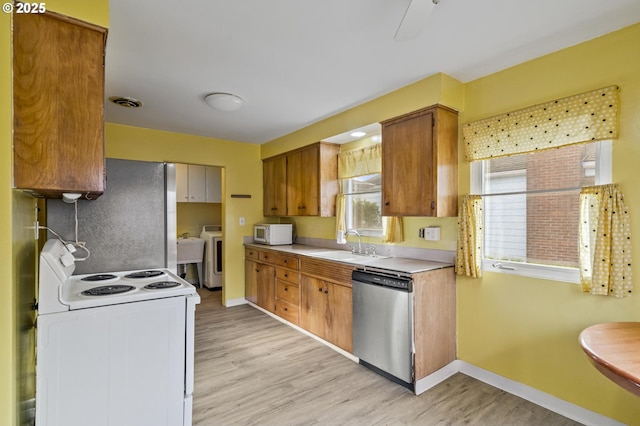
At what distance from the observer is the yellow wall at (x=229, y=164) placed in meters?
4.00

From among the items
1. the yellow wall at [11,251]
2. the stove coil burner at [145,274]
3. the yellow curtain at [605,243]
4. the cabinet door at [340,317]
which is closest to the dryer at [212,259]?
the cabinet door at [340,317]

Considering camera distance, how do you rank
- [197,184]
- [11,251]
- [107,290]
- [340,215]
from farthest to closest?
1. [197,184]
2. [340,215]
3. [107,290]
4. [11,251]

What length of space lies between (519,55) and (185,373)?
3.04m

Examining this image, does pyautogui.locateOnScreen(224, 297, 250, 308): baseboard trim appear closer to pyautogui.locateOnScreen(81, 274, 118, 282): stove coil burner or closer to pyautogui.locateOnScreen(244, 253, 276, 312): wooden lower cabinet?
pyautogui.locateOnScreen(244, 253, 276, 312): wooden lower cabinet

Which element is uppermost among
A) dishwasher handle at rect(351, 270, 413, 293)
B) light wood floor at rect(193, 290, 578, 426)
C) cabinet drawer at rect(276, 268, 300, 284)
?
dishwasher handle at rect(351, 270, 413, 293)

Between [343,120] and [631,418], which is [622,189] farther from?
[343,120]

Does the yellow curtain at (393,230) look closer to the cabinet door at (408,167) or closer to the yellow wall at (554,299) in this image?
the cabinet door at (408,167)

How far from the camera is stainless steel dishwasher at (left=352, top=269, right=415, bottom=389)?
236 centimetres

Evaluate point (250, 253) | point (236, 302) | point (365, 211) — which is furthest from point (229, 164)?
point (365, 211)

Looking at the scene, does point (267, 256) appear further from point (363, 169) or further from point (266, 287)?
point (363, 169)

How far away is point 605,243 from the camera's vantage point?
1873mm

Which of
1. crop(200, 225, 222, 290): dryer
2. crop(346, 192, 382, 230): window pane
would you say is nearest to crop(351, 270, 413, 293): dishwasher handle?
crop(346, 192, 382, 230): window pane

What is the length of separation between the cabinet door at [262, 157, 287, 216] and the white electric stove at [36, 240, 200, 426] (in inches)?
103

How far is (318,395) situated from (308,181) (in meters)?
2.41
